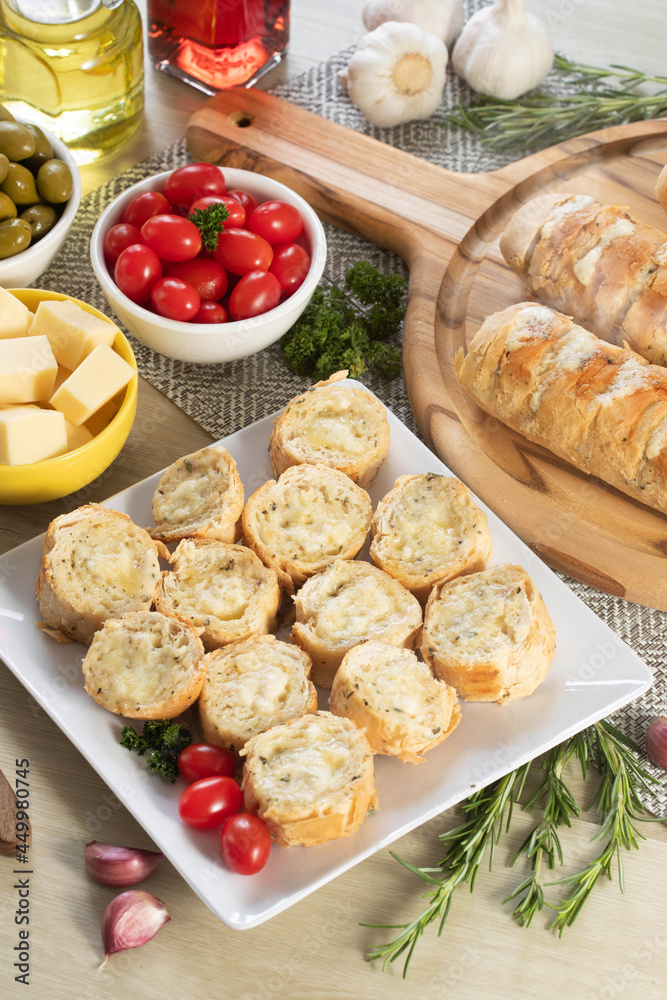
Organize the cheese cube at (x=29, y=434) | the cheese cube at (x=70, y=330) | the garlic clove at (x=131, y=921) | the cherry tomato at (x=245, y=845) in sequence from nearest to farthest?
the cherry tomato at (x=245, y=845) < the garlic clove at (x=131, y=921) < the cheese cube at (x=29, y=434) < the cheese cube at (x=70, y=330)

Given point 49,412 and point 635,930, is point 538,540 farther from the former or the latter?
point 49,412

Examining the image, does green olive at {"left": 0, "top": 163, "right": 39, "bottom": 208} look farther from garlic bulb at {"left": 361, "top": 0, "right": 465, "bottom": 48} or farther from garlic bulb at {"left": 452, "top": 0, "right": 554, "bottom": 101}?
garlic bulb at {"left": 452, "top": 0, "right": 554, "bottom": 101}

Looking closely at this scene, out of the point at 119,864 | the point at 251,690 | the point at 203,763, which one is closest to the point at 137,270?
the point at 251,690

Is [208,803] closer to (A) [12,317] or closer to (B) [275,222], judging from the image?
(A) [12,317]

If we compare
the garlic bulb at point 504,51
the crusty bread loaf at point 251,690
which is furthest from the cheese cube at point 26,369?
the garlic bulb at point 504,51

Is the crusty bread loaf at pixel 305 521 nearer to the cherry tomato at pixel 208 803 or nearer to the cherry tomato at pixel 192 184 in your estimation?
the cherry tomato at pixel 208 803

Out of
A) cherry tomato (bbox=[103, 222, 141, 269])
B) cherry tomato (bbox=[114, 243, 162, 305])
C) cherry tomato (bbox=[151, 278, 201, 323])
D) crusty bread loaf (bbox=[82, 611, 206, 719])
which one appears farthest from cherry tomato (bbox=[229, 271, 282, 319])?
crusty bread loaf (bbox=[82, 611, 206, 719])

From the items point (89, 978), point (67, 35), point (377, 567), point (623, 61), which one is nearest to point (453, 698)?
point (377, 567)
